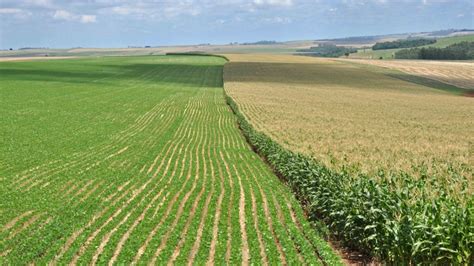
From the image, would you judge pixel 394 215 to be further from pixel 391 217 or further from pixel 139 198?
pixel 139 198

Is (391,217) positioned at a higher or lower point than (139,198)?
higher

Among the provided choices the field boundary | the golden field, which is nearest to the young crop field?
the field boundary

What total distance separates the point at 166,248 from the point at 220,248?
1.56 m

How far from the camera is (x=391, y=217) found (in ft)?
41.1

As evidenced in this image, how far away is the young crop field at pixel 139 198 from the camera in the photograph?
519 inches

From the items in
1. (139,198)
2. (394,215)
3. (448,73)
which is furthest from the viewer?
(448,73)

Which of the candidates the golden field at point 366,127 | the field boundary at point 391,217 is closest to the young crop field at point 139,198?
the field boundary at point 391,217

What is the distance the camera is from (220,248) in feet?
44.4

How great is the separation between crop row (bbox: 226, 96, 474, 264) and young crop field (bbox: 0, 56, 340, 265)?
102cm

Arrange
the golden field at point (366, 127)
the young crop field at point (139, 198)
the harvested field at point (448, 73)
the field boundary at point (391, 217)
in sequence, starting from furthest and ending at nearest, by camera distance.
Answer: the harvested field at point (448, 73), the golden field at point (366, 127), the young crop field at point (139, 198), the field boundary at point (391, 217)

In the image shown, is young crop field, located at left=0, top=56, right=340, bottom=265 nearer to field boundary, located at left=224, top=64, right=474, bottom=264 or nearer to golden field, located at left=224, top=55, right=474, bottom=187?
field boundary, located at left=224, top=64, right=474, bottom=264

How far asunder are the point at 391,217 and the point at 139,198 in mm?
9902

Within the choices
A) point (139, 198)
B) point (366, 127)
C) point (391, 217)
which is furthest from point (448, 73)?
point (391, 217)

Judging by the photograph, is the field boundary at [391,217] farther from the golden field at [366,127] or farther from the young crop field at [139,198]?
the golden field at [366,127]
